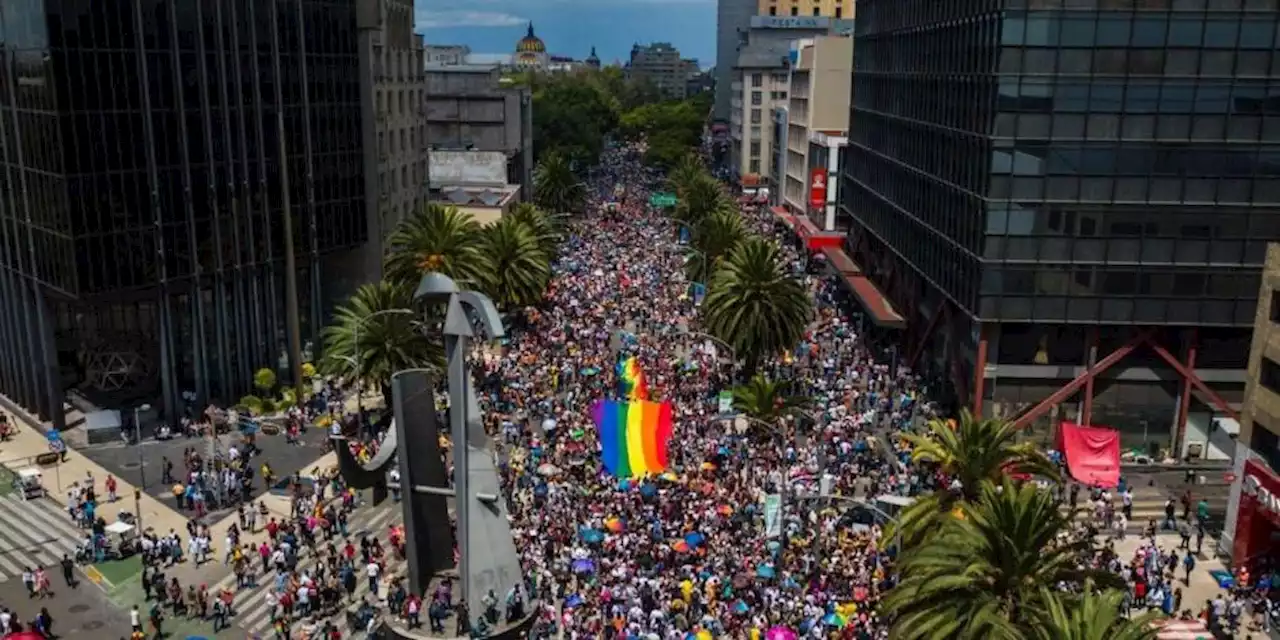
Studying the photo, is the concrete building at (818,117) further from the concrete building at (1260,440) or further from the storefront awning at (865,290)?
the concrete building at (1260,440)

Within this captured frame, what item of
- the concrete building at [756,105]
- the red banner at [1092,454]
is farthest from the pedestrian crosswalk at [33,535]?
the concrete building at [756,105]

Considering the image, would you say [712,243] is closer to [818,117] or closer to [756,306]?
[756,306]

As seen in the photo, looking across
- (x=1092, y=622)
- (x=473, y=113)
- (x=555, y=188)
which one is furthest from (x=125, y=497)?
(x=555, y=188)

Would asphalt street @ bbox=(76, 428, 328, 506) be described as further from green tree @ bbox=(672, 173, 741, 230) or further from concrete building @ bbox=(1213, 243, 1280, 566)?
green tree @ bbox=(672, 173, 741, 230)

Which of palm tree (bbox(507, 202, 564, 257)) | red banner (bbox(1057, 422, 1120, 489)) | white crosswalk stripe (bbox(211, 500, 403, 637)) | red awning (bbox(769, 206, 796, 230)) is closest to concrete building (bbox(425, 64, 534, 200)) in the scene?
palm tree (bbox(507, 202, 564, 257))

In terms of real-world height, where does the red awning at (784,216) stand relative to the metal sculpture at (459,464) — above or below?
below

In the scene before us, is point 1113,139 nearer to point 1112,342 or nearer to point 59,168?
point 1112,342
